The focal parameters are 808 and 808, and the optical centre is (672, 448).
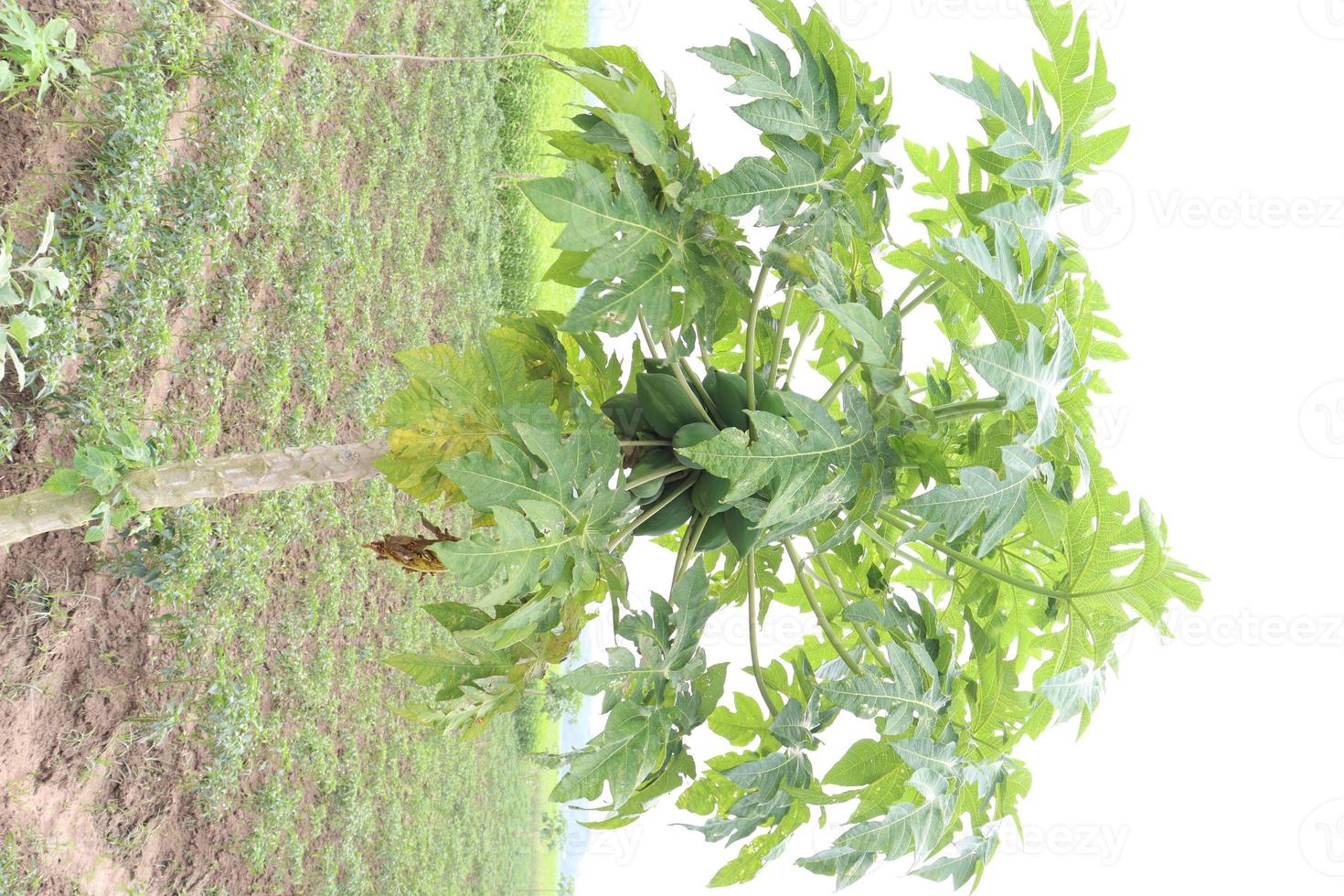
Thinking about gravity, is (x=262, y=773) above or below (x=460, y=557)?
below

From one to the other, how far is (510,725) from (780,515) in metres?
4.58

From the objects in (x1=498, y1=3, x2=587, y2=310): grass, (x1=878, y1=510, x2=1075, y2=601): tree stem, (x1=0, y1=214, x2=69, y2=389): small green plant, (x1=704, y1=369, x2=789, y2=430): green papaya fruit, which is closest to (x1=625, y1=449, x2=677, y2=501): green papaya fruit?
(x1=704, y1=369, x2=789, y2=430): green papaya fruit

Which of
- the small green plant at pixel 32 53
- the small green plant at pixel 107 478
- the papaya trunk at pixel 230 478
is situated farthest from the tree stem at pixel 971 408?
the small green plant at pixel 32 53

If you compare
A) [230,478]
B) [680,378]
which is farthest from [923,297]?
[230,478]

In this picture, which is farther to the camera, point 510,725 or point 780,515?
point 510,725

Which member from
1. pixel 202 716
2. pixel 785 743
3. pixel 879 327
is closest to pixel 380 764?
pixel 202 716

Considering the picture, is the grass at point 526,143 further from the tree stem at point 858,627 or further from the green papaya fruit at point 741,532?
the green papaya fruit at point 741,532

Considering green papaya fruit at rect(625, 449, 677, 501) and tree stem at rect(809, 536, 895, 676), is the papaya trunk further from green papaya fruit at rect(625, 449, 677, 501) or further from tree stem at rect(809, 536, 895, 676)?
tree stem at rect(809, 536, 895, 676)

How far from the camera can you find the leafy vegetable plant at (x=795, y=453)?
96cm

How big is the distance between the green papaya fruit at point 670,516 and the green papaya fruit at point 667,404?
114mm

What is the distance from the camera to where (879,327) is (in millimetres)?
958

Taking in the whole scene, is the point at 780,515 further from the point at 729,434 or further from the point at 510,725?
the point at 510,725

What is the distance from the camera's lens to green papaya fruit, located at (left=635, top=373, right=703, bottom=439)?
1.19 metres

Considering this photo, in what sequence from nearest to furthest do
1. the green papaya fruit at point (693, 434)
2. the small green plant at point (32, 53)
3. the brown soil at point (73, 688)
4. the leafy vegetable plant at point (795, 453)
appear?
the leafy vegetable plant at point (795, 453) < the green papaya fruit at point (693, 434) < the small green plant at point (32, 53) < the brown soil at point (73, 688)
